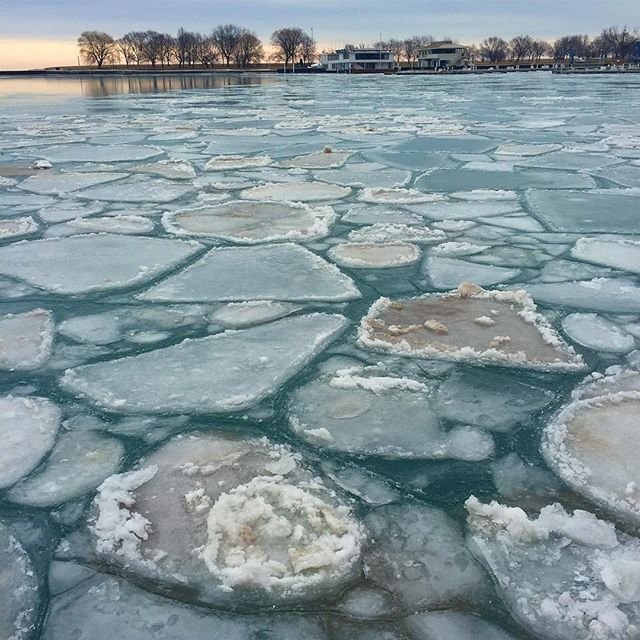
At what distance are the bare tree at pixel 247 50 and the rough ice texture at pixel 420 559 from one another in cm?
7931

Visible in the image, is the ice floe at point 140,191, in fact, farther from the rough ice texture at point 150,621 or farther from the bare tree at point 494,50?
the bare tree at point 494,50

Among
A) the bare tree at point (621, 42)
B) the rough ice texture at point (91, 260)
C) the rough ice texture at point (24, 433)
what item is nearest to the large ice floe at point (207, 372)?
the rough ice texture at point (24, 433)

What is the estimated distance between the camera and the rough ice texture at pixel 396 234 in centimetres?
375

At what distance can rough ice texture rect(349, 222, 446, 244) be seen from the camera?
3754mm

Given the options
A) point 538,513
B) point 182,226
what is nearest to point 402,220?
point 182,226

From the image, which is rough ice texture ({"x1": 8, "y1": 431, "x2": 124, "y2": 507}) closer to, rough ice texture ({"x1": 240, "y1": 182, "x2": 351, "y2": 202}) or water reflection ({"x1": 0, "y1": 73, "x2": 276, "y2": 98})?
rough ice texture ({"x1": 240, "y1": 182, "x2": 351, "y2": 202})

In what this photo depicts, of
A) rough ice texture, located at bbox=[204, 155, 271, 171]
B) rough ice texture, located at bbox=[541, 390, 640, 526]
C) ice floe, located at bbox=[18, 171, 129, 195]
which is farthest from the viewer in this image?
rough ice texture, located at bbox=[204, 155, 271, 171]

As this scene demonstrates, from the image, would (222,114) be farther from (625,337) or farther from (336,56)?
(336,56)

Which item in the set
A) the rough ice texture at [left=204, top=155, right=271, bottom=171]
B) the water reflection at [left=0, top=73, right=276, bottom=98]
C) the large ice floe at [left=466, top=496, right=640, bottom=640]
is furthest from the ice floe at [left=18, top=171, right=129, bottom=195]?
the water reflection at [left=0, top=73, right=276, bottom=98]

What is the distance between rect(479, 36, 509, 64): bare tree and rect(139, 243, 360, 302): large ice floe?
87284mm

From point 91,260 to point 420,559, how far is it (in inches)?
107

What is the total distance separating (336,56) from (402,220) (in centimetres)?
8082

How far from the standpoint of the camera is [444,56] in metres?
71.6

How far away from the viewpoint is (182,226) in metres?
4.17
